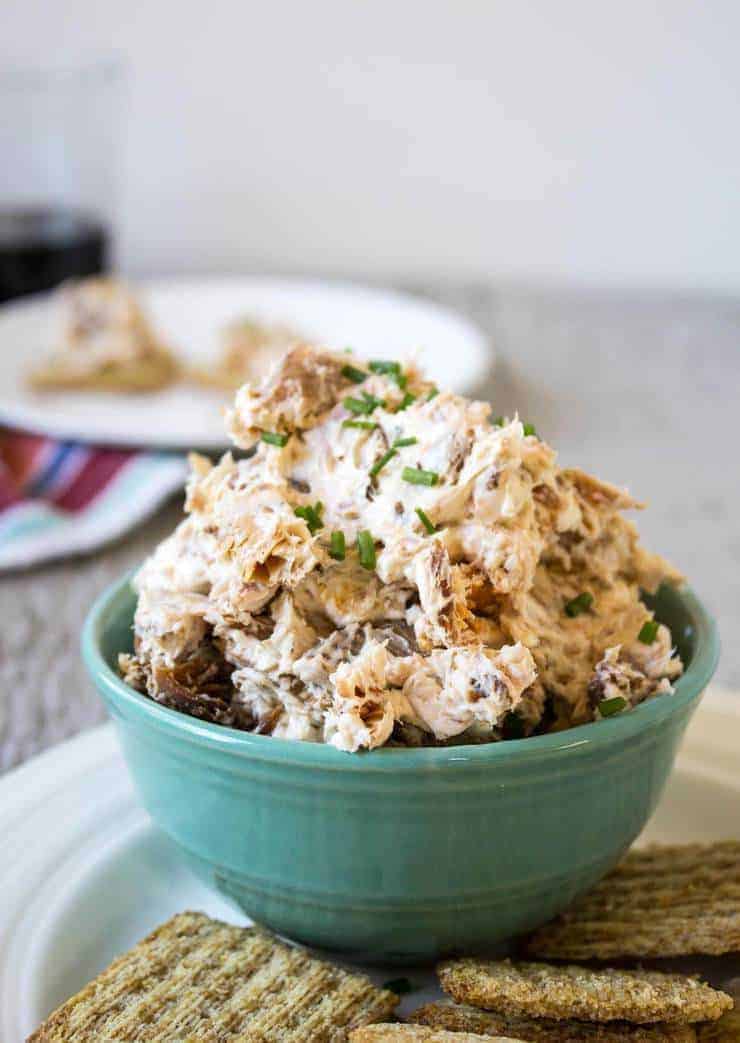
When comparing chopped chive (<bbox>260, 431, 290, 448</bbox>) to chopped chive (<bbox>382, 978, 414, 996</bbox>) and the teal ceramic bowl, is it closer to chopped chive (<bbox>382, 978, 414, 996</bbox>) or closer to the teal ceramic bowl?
the teal ceramic bowl

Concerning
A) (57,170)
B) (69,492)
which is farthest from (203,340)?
(69,492)

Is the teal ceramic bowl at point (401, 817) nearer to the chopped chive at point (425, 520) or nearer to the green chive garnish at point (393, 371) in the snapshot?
the chopped chive at point (425, 520)

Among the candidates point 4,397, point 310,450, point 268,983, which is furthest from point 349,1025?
point 4,397

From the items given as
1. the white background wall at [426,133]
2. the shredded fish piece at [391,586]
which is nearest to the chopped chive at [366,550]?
the shredded fish piece at [391,586]

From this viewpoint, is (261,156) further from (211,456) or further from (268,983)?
(268,983)

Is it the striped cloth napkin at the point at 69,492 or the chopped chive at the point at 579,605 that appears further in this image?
the striped cloth napkin at the point at 69,492

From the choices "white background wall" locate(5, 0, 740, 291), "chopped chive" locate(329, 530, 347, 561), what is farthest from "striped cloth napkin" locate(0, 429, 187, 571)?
"white background wall" locate(5, 0, 740, 291)

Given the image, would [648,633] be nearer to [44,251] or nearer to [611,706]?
[611,706]
